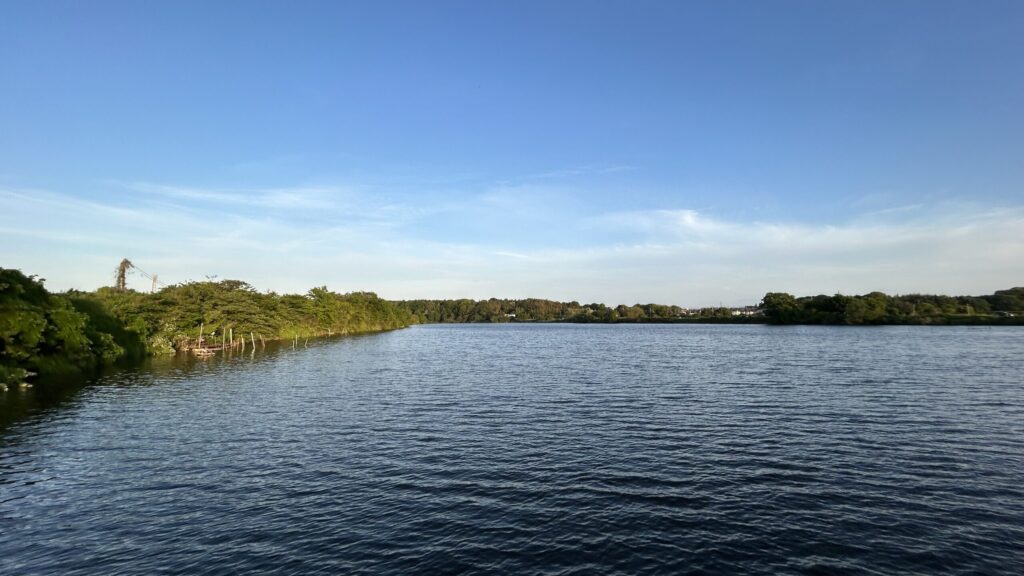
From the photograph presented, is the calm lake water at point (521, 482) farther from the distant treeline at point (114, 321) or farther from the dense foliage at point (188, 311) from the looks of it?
the dense foliage at point (188, 311)

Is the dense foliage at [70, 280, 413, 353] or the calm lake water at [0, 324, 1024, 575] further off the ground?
the dense foliage at [70, 280, 413, 353]

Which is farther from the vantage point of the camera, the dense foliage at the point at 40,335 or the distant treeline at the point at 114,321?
the distant treeline at the point at 114,321

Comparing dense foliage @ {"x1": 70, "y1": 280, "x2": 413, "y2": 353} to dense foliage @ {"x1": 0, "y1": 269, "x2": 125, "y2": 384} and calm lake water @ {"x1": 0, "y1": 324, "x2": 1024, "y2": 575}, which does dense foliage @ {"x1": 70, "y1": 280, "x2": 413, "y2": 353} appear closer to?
dense foliage @ {"x1": 0, "y1": 269, "x2": 125, "y2": 384}

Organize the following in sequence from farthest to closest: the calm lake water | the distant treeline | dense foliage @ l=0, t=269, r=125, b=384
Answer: the distant treeline → dense foliage @ l=0, t=269, r=125, b=384 → the calm lake water

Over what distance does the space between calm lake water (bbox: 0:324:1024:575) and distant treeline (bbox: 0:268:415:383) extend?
Result: 1509 centimetres

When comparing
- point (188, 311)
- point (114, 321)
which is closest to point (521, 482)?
point (114, 321)

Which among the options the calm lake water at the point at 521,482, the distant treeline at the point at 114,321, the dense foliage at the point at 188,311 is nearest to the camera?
the calm lake water at the point at 521,482

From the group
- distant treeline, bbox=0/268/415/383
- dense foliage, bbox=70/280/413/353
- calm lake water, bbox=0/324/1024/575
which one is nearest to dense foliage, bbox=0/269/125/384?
distant treeline, bbox=0/268/415/383

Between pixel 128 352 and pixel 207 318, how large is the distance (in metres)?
17.7

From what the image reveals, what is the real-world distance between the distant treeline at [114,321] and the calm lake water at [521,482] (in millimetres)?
15087

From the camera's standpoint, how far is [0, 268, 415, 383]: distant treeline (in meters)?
63.9

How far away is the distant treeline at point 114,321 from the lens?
63934mm

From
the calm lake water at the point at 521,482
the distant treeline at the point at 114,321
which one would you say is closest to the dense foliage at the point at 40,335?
the distant treeline at the point at 114,321

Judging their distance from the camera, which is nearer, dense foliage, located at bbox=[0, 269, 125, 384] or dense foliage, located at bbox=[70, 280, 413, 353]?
dense foliage, located at bbox=[0, 269, 125, 384]
